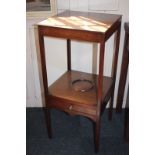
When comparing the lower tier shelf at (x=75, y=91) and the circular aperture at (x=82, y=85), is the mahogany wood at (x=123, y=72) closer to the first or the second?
the lower tier shelf at (x=75, y=91)

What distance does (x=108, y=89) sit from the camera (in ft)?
5.28

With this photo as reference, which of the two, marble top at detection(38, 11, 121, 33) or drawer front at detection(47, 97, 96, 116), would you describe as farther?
drawer front at detection(47, 97, 96, 116)

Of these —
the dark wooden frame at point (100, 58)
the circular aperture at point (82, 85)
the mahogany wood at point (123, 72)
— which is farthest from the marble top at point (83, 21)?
the circular aperture at point (82, 85)

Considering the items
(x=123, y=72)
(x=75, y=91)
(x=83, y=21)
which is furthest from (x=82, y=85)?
(x=83, y=21)

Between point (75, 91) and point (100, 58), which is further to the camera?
point (75, 91)

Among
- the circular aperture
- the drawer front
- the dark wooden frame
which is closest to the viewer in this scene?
the dark wooden frame

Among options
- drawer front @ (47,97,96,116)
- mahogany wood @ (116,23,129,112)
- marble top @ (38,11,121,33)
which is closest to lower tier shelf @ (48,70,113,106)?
drawer front @ (47,97,96,116)

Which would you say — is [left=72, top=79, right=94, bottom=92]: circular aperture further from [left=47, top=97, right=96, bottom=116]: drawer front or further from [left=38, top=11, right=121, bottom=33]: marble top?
[left=38, top=11, right=121, bottom=33]: marble top

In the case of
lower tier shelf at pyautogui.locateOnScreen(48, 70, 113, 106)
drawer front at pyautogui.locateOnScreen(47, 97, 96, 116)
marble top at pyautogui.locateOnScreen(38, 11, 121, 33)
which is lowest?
drawer front at pyautogui.locateOnScreen(47, 97, 96, 116)

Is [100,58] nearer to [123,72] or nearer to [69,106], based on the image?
[69,106]
